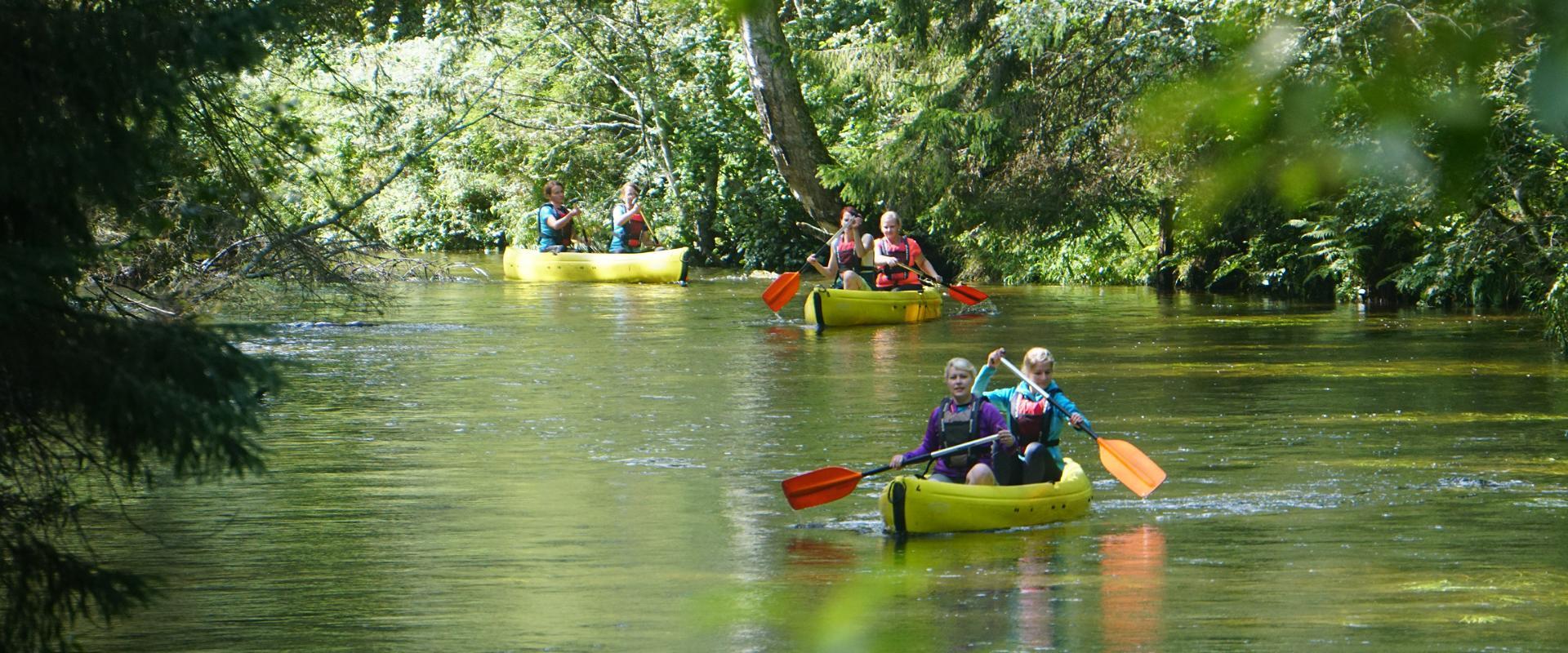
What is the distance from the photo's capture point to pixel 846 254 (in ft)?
72.5

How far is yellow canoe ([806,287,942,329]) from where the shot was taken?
2122 centimetres

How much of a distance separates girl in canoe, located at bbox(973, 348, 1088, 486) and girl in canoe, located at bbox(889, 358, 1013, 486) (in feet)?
→ 0.26

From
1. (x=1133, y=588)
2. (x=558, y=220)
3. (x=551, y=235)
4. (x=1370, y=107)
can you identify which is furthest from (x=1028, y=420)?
(x=551, y=235)

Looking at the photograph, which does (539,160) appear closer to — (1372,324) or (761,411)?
(1372,324)

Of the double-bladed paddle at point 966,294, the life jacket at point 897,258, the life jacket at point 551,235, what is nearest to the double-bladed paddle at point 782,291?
the life jacket at point 897,258

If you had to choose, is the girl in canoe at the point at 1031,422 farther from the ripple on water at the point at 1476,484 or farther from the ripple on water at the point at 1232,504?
the ripple on water at the point at 1476,484

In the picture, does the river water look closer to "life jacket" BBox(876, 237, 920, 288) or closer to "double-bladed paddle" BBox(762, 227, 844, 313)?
"life jacket" BBox(876, 237, 920, 288)

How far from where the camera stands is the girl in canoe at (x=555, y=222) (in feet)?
96.9

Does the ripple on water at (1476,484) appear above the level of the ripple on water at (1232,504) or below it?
above

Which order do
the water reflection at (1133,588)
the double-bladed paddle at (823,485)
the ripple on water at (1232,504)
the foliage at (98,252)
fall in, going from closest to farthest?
the foliage at (98,252)
the water reflection at (1133,588)
the double-bladed paddle at (823,485)
the ripple on water at (1232,504)

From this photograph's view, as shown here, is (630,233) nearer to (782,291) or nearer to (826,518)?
(782,291)

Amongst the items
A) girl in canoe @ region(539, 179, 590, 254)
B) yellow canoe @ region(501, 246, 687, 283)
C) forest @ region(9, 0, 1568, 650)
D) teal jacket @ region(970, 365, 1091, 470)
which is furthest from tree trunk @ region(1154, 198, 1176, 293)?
teal jacket @ region(970, 365, 1091, 470)

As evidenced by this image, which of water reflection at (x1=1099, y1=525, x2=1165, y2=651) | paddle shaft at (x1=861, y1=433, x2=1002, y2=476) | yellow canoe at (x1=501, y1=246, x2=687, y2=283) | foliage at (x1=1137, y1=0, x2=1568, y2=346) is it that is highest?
foliage at (x1=1137, y1=0, x2=1568, y2=346)

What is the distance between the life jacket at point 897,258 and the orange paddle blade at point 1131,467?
11739 mm
